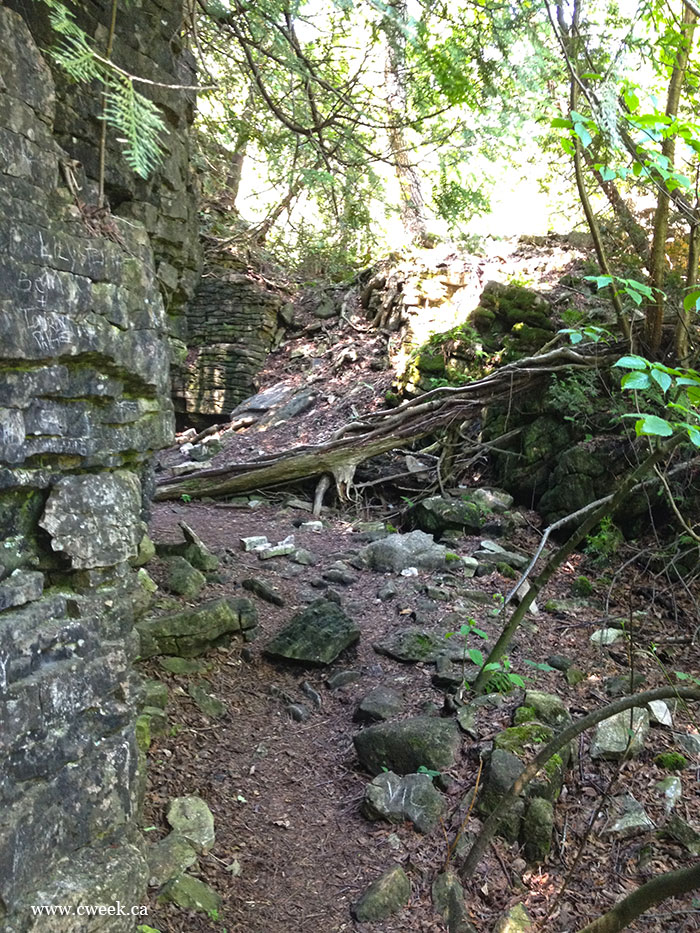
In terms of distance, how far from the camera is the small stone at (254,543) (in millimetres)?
6688

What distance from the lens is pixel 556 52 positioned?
236 inches

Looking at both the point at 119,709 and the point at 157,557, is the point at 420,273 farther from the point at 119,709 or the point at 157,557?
the point at 119,709

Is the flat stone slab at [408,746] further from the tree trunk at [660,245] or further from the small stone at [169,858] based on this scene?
the tree trunk at [660,245]

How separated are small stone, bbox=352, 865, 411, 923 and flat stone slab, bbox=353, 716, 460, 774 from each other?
666mm

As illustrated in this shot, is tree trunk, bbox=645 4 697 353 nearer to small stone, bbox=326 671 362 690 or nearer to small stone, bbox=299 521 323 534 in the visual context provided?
small stone, bbox=326 671 362 690

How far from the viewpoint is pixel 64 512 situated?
2.29 metres

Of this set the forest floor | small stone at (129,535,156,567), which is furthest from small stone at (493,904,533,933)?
small stone at (129,535,156,567)

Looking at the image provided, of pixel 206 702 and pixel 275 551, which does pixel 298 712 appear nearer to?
pixel 206 702

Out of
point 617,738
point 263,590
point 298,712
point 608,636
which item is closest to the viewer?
point 617,738

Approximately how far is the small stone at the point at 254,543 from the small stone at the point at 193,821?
3.36 meters

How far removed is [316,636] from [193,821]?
5.93ft

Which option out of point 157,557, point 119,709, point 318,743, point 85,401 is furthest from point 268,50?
point 318,743

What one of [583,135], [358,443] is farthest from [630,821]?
[358,443]

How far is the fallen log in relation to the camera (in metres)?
7.90
